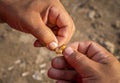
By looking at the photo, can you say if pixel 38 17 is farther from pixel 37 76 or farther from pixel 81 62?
pixel 37 76

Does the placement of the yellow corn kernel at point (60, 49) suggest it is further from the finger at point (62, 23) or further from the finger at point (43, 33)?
the finger at point (62, 23)

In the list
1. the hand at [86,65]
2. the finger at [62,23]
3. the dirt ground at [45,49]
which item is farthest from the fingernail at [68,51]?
the dirt ground at [45,49]

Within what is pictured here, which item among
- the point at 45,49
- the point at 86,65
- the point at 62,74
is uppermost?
the point at 86,65

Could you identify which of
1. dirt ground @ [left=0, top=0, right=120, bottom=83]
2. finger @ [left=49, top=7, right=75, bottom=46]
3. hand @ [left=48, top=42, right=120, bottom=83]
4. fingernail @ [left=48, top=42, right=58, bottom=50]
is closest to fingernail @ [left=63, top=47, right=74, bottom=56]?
hand @ [left=48, top=42, right=120, bottom=83]

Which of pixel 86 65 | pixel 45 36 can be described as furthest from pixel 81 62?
pixel 45 36

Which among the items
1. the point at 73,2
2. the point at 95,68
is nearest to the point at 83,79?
the point at 95,68

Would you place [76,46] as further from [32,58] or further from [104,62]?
[32,58]

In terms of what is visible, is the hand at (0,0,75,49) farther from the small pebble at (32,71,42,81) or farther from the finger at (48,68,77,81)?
the small pebble at (32,71,42,81)
